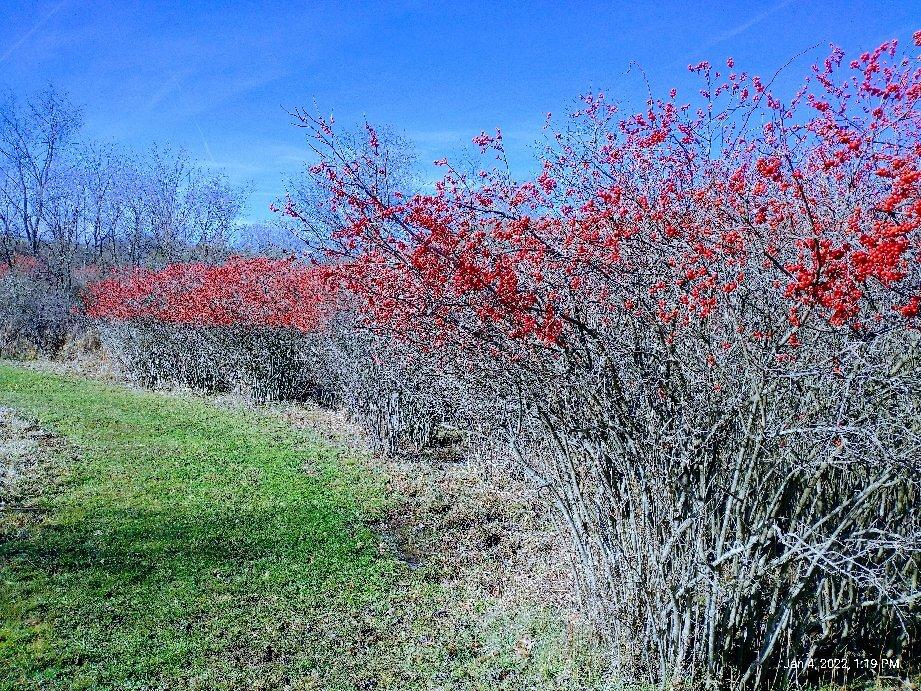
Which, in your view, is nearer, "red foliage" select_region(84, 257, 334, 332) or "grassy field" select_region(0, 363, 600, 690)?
"grassy field" select_region(0, 363, 600, 690)

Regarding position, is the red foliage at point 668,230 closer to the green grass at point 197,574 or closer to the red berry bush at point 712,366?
the red berry bush at point 712,366

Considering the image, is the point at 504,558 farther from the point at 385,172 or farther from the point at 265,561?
the point at 385,172

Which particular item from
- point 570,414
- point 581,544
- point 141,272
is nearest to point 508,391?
point 570,414

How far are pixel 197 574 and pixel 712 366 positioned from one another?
3.64 m

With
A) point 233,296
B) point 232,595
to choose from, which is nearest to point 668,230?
Result: point 232,595

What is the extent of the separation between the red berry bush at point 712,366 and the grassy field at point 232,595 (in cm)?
90

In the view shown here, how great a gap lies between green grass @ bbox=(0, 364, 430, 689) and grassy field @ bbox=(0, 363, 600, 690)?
0.01 metres

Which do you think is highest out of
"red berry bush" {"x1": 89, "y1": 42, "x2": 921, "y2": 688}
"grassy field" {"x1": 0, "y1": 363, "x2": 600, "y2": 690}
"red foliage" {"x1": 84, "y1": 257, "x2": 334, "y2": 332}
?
"red foliage" {"x1": 84, "y1": 257, "x2": 334, "y2": 332}

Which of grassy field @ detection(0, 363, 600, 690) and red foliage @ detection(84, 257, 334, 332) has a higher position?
red foliage @ detection(84, 257, 334, 332)

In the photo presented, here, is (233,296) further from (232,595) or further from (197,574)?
(232,595)

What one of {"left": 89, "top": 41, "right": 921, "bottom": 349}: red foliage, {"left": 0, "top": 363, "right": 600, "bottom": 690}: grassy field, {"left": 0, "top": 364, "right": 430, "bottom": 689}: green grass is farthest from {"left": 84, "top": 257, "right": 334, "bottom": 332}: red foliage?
{"left": 89, "top": 41, "right": 921, "bottom": 349}: red foliage

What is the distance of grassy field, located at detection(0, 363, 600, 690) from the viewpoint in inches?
135

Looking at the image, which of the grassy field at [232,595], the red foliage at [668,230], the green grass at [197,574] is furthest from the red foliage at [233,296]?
the red foliage at [668,230]

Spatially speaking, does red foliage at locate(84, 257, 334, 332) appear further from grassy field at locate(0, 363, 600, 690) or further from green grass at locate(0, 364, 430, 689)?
grassy field at locate(0, 363, 600, 690)
